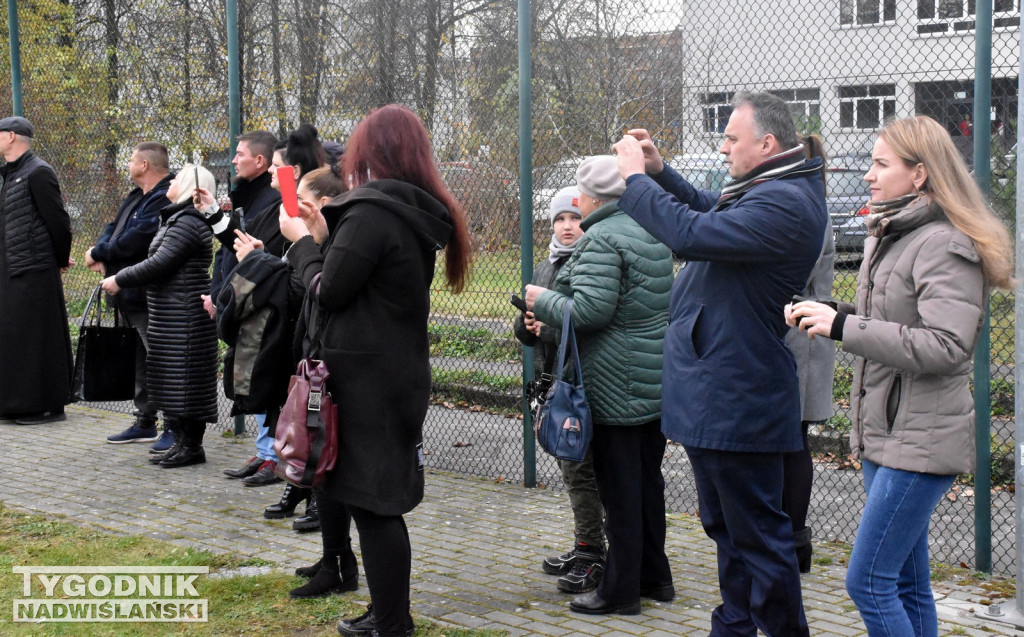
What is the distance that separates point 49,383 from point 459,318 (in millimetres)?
3654

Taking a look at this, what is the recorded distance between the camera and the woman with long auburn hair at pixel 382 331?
162 inches

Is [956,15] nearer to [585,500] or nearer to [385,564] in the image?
[585,500]

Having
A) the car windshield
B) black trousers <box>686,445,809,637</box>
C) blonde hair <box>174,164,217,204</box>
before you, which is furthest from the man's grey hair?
blonde hair <box>174,164,217,204</box>

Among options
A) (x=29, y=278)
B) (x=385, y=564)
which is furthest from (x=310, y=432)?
(x=29, y=278)

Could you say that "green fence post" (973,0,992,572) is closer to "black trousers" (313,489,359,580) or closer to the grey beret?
the grey beret

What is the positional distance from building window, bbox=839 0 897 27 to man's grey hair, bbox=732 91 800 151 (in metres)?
1.89

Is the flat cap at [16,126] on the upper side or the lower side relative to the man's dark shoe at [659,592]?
upper

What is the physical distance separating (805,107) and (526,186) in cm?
174

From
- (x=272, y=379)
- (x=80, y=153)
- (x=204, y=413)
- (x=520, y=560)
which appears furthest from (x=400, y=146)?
(x=80, y=153)

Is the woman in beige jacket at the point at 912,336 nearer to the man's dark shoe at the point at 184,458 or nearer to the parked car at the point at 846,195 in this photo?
the parked car at the point at 846,195

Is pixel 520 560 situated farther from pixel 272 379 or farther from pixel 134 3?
pixel 134 3

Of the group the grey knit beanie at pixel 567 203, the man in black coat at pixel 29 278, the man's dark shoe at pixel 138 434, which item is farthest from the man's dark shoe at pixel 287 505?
the man in black coat at pixel 29 278

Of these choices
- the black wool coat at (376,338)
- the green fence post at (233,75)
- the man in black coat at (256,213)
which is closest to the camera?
the black wool coat at (376,338)

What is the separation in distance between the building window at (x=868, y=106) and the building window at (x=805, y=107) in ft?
0.38
